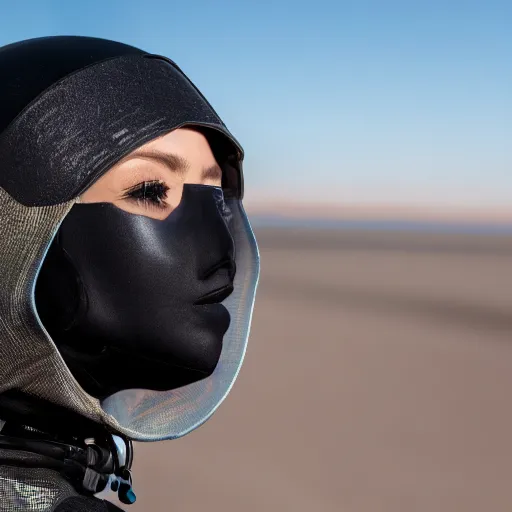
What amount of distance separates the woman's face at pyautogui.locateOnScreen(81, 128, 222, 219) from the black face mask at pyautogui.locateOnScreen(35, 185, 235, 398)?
0.07 ft

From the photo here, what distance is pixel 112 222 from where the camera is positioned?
149 cm

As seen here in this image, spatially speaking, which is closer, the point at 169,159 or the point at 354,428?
the point at 169,159

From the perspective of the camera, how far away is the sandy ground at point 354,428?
4.88 m

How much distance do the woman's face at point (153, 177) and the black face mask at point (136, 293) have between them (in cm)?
2

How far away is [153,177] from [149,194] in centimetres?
4

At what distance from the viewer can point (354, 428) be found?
20.4ft

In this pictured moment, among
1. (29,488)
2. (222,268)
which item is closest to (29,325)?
(29,488)

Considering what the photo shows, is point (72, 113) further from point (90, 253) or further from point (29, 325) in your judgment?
point (29, 325)

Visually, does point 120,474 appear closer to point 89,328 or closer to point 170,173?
point 89,328

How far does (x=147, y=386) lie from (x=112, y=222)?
38 cm

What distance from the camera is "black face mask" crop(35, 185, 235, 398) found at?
4.81ft

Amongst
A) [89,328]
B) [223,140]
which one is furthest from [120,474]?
[223,140]

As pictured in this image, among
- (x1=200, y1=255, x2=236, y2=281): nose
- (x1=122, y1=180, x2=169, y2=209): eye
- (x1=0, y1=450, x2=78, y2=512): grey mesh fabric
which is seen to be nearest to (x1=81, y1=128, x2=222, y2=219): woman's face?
(x1=122, y1=180, x2=169, y2=209): eye

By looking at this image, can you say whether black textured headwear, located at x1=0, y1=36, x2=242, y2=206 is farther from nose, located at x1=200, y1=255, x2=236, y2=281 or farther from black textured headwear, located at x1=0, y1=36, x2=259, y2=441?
nose, located at x1=200, y1=255, x2=236, y2=281
